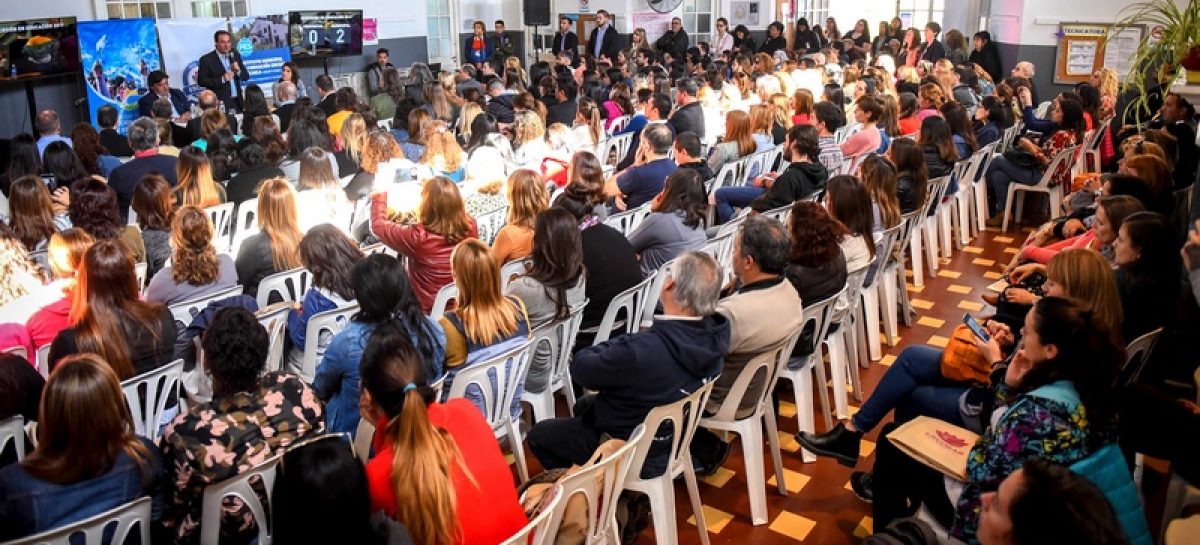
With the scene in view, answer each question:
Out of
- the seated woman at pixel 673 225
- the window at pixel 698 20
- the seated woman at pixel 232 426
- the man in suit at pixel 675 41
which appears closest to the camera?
the seated woman at pixel 232 426

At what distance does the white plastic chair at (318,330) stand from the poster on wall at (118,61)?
8457 mm

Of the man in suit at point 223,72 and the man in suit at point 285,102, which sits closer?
the man in suit at point 285,102

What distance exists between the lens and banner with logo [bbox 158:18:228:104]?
11.8 meters

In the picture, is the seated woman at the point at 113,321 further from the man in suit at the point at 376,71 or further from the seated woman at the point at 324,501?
the man in suit at the point at 376,71

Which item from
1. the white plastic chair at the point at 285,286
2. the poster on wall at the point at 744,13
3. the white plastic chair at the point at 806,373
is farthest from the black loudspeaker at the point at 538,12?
the white plastic chair at the point at 806,373

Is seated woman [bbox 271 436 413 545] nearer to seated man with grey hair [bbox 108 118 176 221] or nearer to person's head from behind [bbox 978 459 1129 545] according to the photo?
person's head from behind [bbox 978 459 1129 545]

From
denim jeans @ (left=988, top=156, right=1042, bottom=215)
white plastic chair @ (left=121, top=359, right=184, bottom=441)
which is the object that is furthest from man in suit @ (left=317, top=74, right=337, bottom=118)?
white plastic chair @ (left=121, top=359, right=184, bottom=441)

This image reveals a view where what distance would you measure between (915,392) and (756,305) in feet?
2.64

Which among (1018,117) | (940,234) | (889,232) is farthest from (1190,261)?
(1018,117)

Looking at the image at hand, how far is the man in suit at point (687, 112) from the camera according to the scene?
8.48 metres

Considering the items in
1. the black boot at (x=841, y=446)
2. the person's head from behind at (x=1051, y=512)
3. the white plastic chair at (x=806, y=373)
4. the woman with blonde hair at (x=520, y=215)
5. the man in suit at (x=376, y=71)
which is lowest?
the black boot at (x=841, y=446)

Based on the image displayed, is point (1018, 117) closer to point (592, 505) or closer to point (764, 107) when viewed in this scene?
point (764, 107)

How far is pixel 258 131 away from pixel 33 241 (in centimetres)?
215

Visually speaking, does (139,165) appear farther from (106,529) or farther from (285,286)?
(106,529)
